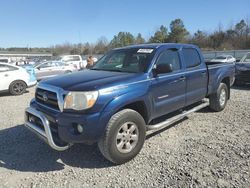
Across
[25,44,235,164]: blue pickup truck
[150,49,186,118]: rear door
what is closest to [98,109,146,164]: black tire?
[25,44,235,164]: blue pickup truck

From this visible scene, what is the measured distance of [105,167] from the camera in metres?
4.02

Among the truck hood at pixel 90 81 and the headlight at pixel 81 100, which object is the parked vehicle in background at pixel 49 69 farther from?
the headlight at pixel 81 100

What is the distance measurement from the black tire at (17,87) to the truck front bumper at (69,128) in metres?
7.74

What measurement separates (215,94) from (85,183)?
14.5ft

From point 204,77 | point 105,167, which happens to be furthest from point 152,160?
point 204,77

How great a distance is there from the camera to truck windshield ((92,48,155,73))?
4.63 m

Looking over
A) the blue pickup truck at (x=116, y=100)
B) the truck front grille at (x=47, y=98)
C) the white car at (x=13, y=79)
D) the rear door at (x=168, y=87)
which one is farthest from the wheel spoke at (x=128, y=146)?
the white car at (x=13, y=79)

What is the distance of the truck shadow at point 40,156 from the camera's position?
411 centimetres

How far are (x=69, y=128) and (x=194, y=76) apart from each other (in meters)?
3.16

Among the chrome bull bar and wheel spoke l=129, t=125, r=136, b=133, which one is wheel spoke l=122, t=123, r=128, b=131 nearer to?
wheel spoke l=129, t=125, r=136, b=133

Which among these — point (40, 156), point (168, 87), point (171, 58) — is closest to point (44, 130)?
point (40, 156)

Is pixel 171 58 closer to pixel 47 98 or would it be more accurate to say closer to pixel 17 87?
pixel 47 98

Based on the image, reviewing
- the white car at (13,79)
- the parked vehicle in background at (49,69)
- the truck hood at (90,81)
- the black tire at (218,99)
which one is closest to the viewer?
the truck hood at (90,81)

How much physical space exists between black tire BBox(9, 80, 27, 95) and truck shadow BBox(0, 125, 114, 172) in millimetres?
6142
